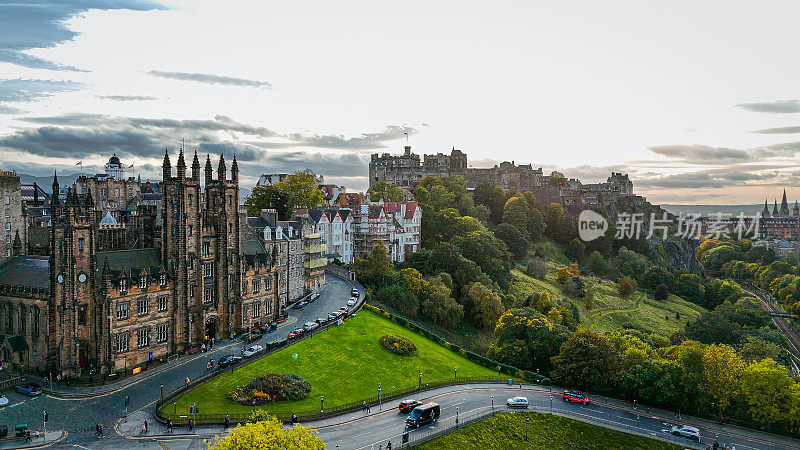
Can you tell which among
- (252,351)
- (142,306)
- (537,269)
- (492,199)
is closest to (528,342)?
(252,351)

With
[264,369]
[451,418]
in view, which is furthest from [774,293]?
[264,369]

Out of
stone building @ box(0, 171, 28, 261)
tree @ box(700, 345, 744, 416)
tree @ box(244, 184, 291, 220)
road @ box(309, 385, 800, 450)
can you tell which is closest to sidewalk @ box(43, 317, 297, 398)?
road @ box(309, 385, 800, 450)

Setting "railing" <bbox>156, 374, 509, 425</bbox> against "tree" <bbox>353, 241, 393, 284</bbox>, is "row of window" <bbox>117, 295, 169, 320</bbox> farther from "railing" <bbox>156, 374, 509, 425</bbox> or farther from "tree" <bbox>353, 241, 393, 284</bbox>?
"tree" <bbox>353, 241, 393, 284</bbox>

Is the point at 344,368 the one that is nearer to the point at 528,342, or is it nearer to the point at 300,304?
the point at 300,304

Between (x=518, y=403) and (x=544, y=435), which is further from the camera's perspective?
(x=518, y=403)

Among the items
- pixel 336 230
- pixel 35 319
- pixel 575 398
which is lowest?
pixel 575 398

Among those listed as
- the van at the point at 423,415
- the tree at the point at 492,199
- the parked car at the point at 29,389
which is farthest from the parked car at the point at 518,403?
the tree at the point at 492,199
